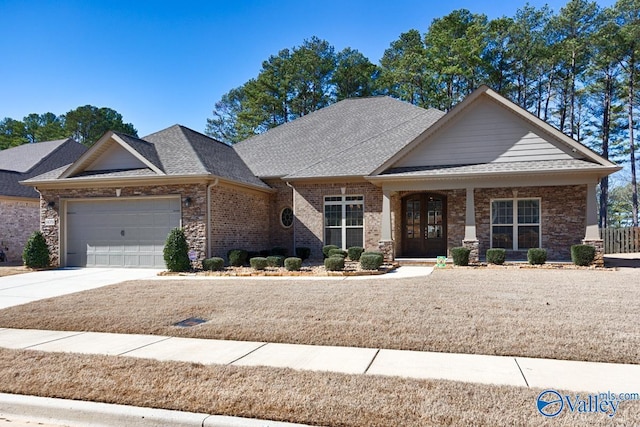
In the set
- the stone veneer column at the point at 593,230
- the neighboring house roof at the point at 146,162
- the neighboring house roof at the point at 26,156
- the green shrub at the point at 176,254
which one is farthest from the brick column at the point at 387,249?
the neighboring house roof at the point at 26,156

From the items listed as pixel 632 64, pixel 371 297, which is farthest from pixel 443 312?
pixel 632 64

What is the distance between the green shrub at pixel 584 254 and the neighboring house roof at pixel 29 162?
22368 millimetres

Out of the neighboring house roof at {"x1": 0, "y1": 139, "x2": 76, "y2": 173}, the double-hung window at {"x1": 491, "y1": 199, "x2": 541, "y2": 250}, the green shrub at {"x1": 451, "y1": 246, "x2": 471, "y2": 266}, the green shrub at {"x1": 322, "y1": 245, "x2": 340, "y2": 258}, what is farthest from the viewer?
the neighboring house roof at {"x1": 0, "y1": 139, "x2": 76, "y2": 173}

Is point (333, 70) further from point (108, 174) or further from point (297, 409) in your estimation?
point (297, 409)

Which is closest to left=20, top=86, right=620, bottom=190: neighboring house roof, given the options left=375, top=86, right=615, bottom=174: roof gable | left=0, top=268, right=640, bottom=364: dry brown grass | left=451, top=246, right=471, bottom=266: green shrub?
left=375, top=86, right=615, bottom=174: roof gable

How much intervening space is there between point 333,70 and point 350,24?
16077mm

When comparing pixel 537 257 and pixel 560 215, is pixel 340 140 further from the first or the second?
pixel 537 257

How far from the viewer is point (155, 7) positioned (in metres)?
13.9

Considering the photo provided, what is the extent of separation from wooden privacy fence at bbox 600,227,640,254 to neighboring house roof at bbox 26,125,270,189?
17385 mm

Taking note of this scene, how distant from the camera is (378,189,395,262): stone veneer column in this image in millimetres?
14922

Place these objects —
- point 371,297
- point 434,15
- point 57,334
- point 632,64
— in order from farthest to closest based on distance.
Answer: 1. point 434,15
2. point 632,64
3. point 371,297
4. point 57,334

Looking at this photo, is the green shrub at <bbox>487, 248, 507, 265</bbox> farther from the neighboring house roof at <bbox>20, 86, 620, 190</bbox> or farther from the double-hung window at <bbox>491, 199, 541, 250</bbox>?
the neighboring house roof at <bbox>20, 86, 620, 190</bbox>

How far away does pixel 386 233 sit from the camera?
49.2 ft

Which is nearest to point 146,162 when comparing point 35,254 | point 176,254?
point 176,254
